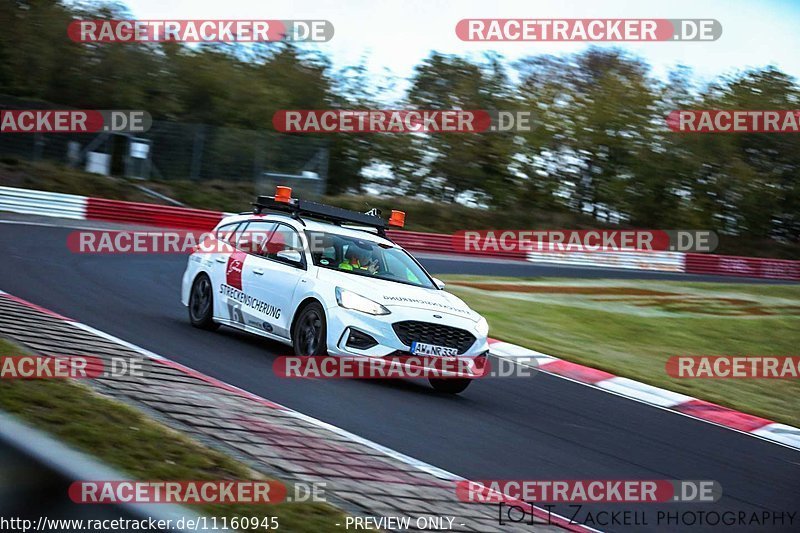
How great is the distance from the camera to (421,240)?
3472 centimetres

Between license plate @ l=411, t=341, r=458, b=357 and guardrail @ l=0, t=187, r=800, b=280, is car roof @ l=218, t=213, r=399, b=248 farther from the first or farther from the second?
guardrail @ l=0, t=187, r=800, b=280

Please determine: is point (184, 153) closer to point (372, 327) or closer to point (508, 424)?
point (372, 327)

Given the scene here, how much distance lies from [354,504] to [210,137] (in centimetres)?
3112

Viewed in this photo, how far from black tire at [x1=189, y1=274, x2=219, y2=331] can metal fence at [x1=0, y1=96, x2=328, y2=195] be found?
22.7m

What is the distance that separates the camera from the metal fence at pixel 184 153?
33.1 meters

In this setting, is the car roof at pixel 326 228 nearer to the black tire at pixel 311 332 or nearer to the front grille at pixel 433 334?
the black tire at pixel 311 332

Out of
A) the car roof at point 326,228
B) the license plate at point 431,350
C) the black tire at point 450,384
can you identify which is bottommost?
the black tire at point 450,384

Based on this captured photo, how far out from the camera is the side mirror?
10.3 m

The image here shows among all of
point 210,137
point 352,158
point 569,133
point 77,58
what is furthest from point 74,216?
point 569,133

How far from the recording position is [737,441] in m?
9.70

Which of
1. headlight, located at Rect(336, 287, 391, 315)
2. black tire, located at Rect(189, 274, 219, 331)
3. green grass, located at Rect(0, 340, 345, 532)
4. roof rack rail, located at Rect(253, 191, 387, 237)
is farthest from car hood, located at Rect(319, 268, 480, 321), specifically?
green grass, located at Rect(0, 340, 345, 532)

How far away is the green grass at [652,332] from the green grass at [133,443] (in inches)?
314

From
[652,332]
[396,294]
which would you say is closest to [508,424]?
[396,294]

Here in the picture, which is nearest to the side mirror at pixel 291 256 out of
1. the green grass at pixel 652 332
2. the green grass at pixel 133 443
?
the green grass at pixel 133 443
